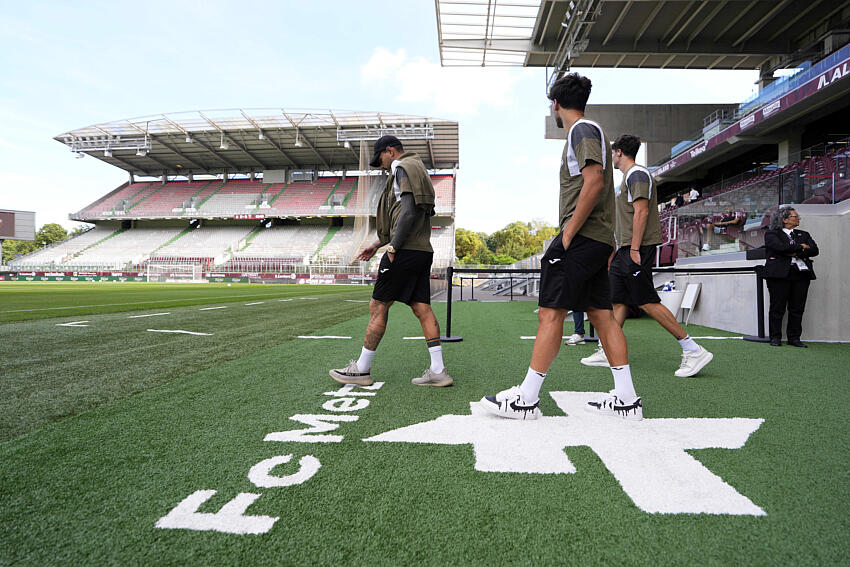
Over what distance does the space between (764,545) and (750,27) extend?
22.8 meters

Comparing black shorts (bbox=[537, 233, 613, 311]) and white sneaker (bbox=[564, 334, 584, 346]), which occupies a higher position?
black shorts (bbox=[537, 233, 613, 311])

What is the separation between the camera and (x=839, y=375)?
331cm

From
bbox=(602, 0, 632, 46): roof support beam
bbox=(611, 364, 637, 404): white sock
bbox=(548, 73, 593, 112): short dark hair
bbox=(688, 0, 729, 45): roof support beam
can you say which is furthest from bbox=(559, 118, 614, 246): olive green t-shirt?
bbox=(688, 0, 729, 45): roof support beam

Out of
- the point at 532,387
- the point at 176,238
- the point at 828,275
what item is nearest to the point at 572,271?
the point at 532,387

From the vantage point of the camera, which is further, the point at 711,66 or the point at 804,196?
the point at 711,66

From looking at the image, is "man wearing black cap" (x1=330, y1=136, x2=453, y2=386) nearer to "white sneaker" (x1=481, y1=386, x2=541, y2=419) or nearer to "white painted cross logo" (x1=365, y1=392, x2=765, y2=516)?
"white sneaker" (x1=481, y1=386, x2=541, y2=419)

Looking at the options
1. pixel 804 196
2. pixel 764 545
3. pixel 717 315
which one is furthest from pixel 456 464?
pixel 804 196

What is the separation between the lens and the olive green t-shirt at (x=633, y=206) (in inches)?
133

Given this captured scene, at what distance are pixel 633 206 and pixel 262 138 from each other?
40.5 metres

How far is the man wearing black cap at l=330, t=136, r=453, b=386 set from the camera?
9.46ft

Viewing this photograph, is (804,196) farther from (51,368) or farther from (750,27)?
(750,27)

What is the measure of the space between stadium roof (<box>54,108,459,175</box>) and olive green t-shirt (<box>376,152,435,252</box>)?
3260 centimetres

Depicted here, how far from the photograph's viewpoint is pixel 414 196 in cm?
287

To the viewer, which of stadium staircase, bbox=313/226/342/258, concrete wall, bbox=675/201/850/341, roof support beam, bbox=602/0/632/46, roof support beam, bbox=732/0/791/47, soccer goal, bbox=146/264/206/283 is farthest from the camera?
stadium staircase, bbox=313/226/342/258
